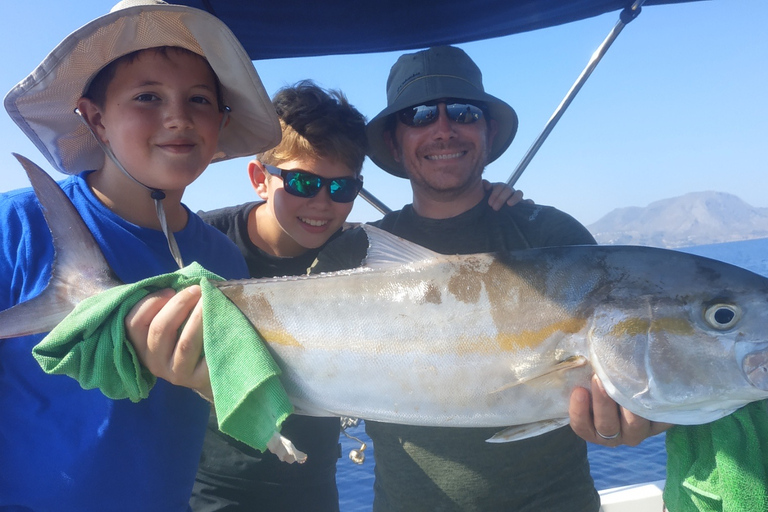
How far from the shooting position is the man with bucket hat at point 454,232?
2.38 meters

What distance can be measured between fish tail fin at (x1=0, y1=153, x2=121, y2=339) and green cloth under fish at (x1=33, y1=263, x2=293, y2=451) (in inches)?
5.1

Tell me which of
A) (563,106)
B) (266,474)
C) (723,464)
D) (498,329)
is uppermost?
(563,106)

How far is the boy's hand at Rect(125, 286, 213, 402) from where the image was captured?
1.88 meters

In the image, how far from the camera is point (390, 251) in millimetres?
2229

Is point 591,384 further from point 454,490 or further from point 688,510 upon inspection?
point 454,490

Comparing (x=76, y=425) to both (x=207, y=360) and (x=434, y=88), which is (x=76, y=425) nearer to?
(x=207, y=360)

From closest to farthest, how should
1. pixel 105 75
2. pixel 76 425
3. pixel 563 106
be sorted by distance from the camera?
pixel 76 425
pixel 105 75
pixel 563 106

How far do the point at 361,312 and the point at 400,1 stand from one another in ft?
8.25

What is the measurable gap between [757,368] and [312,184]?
8.16 ft

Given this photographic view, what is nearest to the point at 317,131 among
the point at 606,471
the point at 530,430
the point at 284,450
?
the point at 284,450

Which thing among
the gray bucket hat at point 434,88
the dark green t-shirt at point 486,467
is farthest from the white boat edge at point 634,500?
the gray bucket hat at point 434,88

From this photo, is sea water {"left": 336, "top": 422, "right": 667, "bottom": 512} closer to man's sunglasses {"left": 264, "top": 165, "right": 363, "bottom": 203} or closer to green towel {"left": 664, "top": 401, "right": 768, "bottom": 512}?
man's sunglasses {"left": 264, "top": 165, "right": 363, "bottom": 203}

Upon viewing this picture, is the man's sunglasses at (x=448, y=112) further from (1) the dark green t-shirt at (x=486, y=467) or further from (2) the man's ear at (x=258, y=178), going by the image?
(2) the man's ear at (x=258, y=178)

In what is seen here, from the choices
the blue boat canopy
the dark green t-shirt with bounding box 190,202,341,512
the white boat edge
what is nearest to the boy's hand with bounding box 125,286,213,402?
the dark green t-shirt with bounding box 190,202,341,512
